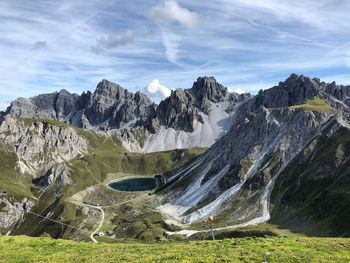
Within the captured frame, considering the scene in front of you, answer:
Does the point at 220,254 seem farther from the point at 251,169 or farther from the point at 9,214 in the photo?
the point at 9,214

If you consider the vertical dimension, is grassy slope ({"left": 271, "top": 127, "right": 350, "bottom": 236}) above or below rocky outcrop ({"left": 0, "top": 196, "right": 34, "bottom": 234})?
above

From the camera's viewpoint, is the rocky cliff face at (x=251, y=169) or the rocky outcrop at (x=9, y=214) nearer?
the rocky cliff face at (x=251, y=169)

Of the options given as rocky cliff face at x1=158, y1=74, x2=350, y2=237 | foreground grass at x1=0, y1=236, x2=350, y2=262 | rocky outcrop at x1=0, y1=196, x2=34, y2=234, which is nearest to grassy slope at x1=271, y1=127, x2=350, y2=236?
rocky cliff face at x1=158, y1=74, x2=350, y2=237

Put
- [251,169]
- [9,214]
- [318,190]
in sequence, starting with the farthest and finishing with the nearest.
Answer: [9,214], [251,169], [318,190]

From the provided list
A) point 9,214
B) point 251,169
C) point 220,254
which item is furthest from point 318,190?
point 9,214

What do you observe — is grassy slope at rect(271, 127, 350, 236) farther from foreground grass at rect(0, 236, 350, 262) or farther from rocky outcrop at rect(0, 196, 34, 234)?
rocky outcrop at rect(0, 196, 34, 234)

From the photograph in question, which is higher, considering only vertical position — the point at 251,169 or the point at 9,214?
the point at 251,169

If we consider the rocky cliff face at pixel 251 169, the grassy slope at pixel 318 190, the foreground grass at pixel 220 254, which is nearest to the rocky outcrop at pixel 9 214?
the rocky cliff face at pixel 251 169

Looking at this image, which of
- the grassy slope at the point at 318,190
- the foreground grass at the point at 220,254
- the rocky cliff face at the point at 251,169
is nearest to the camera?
the foreground grass at the point at 220,254

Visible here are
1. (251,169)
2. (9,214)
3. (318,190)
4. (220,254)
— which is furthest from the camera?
(9,214)

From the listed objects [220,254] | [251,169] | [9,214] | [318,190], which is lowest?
[9,214]

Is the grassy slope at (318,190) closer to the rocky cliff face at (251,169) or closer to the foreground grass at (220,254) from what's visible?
the rocky cliff face at (251,169)

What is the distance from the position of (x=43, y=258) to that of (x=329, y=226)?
6682 centimetres

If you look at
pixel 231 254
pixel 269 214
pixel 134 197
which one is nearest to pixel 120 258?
pixel 231 254
